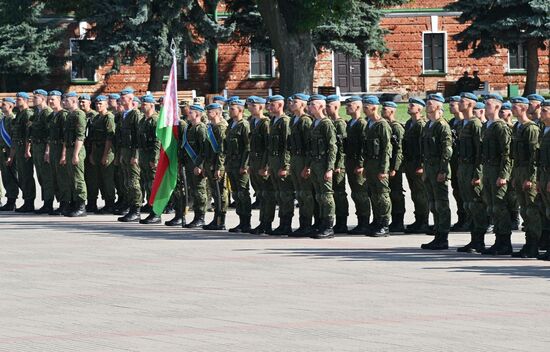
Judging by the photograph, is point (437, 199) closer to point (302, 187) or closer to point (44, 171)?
point (302, 187)

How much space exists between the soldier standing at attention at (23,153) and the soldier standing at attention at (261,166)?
495 cm

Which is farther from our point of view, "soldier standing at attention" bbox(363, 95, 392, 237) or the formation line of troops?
"soldier standing at attention" bbox(363, 95, 392, 237)

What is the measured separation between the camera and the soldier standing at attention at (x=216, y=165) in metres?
21.0

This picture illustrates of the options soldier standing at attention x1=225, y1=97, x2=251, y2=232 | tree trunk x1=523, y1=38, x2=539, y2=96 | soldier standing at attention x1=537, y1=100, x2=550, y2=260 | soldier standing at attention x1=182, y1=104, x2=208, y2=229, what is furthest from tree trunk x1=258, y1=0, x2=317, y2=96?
soldier standing at attention x1=537, y1=100, x2=550, y2=260

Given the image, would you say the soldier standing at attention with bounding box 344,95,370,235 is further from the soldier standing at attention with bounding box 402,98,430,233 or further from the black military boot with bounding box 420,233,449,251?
the black military boot with bounding box 420,233,449,251

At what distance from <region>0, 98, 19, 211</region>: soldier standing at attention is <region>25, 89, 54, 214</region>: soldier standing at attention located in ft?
Answer: 2.49

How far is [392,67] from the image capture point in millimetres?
57281

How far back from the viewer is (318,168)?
1959 centimetres

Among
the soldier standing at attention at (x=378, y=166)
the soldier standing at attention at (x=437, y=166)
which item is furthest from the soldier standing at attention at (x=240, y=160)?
the soldier standing at attention at (x=437, y=166)

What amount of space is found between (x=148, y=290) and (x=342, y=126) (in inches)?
223

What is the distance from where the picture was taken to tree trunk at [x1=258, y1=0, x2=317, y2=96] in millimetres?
41188

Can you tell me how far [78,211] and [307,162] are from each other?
191 inches

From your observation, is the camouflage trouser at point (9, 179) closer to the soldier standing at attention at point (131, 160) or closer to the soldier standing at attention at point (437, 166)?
the soldier standing at attention at point (131, 160)

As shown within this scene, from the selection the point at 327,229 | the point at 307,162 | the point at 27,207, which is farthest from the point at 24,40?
the point at 327,229
